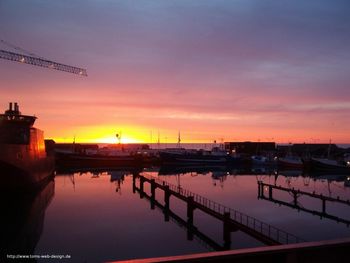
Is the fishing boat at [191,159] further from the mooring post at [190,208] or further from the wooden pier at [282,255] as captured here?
the wooden pier at [282,255]

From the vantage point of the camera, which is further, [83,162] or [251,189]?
[83,162]

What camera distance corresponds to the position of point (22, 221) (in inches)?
1347

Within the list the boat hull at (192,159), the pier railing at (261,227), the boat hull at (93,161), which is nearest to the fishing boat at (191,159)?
the boat hull at (192,159)

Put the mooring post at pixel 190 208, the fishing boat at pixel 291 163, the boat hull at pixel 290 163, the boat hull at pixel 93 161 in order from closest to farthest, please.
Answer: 1. the mooring post at pixel 190 208
2. the boat hull at pixel 93 161
3. the boat hull at pixel 290 163
4. the fishing boat at pixel 291 163

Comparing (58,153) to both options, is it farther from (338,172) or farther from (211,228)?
(211,228)

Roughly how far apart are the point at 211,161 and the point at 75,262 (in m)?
97.9

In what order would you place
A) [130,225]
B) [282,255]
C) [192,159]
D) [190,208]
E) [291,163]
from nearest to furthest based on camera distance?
1. [282,255]
2. [190,208]
3. [130,225]
4. [291,163]
5. [192,159]

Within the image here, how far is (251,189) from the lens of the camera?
195 ft

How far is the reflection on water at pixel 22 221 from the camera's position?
25.8 meters

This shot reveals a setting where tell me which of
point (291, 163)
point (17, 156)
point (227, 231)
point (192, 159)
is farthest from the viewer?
point (192, 159)

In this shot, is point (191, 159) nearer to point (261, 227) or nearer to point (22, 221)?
point (22, 221)

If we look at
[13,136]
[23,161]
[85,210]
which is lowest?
[85,210]

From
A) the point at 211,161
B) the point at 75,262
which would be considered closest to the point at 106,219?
the point at 75,262

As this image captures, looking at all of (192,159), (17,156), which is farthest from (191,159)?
(17,156)
